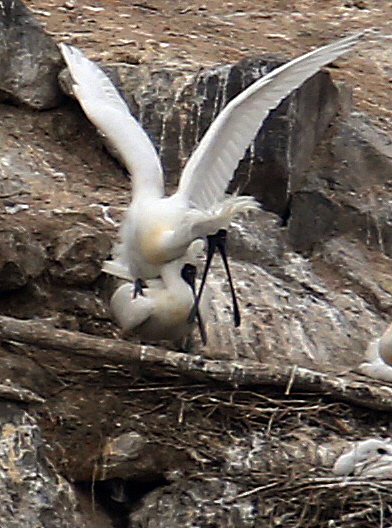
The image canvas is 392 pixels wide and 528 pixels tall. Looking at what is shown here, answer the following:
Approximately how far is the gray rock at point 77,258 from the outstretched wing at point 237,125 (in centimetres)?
48

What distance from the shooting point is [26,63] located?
12.1 metres

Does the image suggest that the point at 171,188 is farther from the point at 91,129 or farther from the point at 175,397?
the point at 175,397

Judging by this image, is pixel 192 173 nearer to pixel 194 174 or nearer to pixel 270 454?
pixel 194 174

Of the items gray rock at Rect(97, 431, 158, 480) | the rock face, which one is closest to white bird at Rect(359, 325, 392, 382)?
the rock face

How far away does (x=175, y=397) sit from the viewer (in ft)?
31.9

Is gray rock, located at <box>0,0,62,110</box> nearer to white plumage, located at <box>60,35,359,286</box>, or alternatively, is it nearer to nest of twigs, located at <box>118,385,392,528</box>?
white plumage, located at <box>60,35,359,286</box>

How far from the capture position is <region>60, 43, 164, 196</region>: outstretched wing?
415 inches

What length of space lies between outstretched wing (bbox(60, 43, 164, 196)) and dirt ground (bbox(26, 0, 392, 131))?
4.83 ft

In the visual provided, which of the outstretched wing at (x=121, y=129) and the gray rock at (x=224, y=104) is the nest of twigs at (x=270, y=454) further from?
the gray rock at (x=224, y=104)

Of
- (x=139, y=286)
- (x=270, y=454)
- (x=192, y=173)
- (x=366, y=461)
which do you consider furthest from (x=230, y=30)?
(x=366, y=461)

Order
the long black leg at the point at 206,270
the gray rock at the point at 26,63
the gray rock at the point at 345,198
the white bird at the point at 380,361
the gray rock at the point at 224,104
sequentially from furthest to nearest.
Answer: the gray rock at the point at 26,63 < the gray rock at the point at 345,198 < the gray rock at the point at 224,104 < the long black leg at the point at 206,270 < the white bird at the point at 380,361

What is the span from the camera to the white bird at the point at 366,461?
371 inches

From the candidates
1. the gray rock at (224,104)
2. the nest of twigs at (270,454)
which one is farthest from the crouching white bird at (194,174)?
the gray rock at (224,104)

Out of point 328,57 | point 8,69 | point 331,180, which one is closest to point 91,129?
point 8,69
